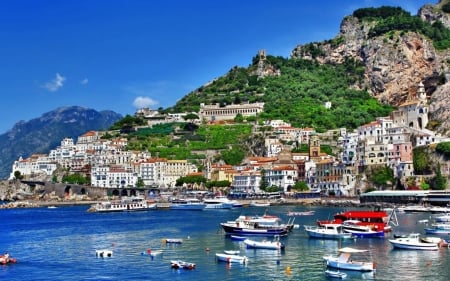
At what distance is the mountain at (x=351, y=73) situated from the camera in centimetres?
12975

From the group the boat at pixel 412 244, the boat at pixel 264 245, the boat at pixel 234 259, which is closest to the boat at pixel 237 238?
the boat at pixel 264 245

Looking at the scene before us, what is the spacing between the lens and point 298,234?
53.7m

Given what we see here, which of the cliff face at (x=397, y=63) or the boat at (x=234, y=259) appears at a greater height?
the cliff face at (x=397, y=63)

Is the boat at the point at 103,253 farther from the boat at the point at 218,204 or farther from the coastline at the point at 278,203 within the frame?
the boat at the point at 218,204

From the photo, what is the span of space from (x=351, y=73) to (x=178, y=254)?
110219 millimetres

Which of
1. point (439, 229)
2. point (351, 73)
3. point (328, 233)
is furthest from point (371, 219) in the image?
point (351, 73)

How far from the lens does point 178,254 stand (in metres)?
43.6

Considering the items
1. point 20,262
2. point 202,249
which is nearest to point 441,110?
point 202,249

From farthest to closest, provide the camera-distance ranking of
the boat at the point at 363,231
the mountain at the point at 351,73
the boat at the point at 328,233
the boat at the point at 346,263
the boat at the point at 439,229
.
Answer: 1. the mountain at the point at 351,73
2. the boat at the point at 439,229
3. the boat at the point at 363,231
4. the boat at the point at 328,233
5. the boat at the point at 346,263

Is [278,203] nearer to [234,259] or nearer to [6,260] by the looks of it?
[234,259]

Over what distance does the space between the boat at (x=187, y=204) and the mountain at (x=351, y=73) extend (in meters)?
35.2

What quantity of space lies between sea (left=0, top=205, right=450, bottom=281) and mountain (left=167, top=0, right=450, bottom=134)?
209ft

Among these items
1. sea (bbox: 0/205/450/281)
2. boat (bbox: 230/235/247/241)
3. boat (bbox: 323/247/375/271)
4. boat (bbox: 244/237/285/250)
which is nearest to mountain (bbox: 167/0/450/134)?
sea (bbox: 0/205/450/281)

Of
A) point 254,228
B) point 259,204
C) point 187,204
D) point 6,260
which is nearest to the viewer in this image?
point 6,260
